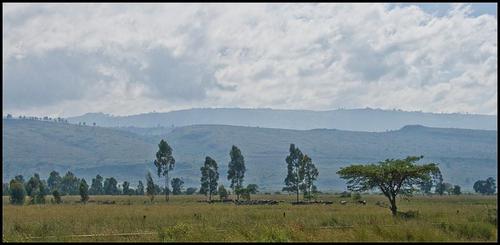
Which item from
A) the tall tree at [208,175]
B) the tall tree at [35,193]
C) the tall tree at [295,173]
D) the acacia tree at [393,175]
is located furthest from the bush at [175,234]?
the tall tree at [208,175]

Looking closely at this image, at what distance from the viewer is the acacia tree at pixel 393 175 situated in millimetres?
32906

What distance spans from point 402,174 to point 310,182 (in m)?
53.9

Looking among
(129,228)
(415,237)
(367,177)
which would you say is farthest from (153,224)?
(415,237)

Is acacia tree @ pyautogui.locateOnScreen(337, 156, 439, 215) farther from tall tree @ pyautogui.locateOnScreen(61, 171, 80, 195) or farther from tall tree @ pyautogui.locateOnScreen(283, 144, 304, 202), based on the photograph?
tall tree @ pyautogui.locateOnScreen(61, 171, 80, 195)

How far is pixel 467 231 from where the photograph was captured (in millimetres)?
21688

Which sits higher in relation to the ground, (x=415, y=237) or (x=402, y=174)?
(x=402, y=174)

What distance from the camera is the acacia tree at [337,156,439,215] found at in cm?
3291

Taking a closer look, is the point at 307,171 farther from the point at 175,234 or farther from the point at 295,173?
the point at 175,234

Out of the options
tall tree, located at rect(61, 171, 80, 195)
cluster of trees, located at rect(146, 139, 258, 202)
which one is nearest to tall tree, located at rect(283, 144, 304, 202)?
cluster of trees, located at rect(146, 139, 258, 202)

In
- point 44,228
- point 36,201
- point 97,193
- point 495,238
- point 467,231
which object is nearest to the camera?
point 495,238

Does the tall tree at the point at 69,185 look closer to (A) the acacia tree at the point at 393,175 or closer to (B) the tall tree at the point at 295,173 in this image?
(B) the tall tree at the point at 295,173

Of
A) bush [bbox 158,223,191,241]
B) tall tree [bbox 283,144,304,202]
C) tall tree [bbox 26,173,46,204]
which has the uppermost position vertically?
tall tree [bbox 283,144,304,202]

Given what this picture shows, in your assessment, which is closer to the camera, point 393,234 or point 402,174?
point 393,234

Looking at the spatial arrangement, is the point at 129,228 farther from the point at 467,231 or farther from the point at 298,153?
the point at 298,153
